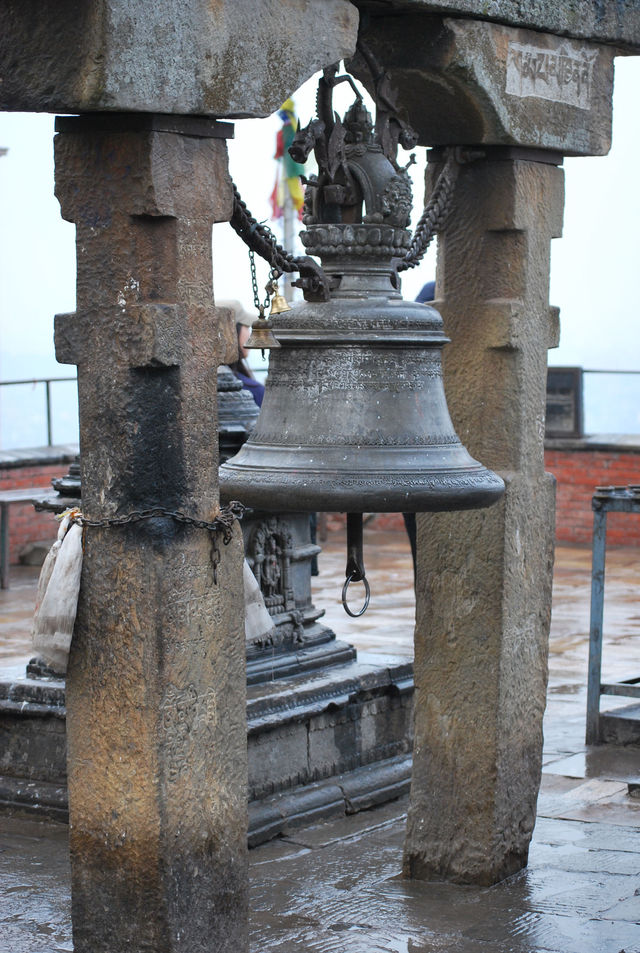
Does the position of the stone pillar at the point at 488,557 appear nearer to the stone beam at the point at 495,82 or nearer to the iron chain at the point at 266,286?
the stone beam at the point at 495,82

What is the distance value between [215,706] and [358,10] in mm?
1940

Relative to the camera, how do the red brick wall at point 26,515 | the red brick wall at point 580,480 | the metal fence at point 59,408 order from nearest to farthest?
the red brick wall at point 26,515, the red brick wall at point 580,480, the metal fence at point 59,408

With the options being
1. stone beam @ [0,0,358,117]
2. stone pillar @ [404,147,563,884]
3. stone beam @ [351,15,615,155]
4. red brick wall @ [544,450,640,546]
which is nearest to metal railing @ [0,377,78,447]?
red brick wall @ [544,450,640,546]

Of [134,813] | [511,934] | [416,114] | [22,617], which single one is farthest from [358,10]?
[22,617]

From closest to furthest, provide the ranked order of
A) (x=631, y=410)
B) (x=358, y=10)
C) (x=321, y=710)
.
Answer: (x=358, y=10) < (x=321, y=710) < (x=631, y=410)

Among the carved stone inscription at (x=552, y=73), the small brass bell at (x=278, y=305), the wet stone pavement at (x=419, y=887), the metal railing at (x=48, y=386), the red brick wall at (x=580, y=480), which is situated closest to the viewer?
the small brass bell at (x=278, y=305)

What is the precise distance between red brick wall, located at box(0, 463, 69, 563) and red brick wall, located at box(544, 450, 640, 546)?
4.28 metres

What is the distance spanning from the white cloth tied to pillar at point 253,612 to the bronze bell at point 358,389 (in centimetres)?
34

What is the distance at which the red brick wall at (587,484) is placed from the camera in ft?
44.2

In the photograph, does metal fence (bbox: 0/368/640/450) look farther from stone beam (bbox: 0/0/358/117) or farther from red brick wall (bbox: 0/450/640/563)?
stone beam (bbox: 0/0/358/117)

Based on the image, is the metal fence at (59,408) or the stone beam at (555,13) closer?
the stone beam at (555,13)

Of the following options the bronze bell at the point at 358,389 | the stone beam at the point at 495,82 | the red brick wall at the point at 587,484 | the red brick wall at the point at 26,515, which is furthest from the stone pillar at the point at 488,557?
the red brick wall at the point at 587,484

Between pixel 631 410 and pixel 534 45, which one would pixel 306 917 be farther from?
pixel 631 410

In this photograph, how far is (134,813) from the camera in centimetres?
381
